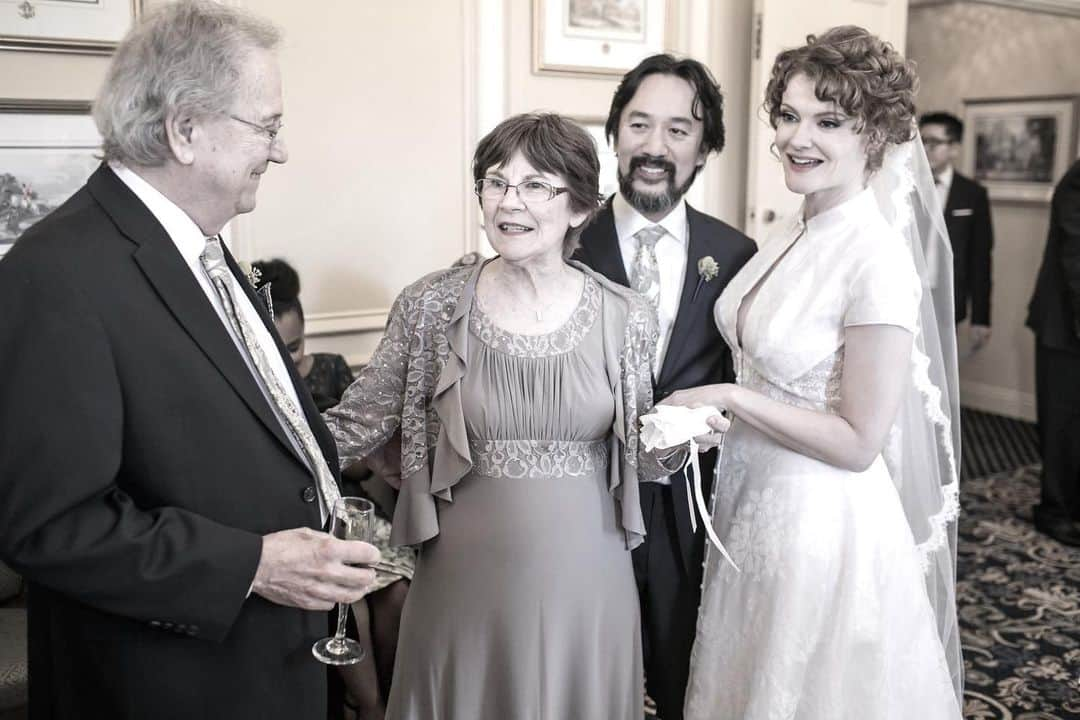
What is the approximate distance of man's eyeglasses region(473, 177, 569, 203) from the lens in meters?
2.02

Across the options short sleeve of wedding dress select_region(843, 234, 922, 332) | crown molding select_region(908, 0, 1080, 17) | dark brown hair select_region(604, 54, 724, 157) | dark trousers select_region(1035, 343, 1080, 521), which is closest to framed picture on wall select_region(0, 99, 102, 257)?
dark brown hair select_region(604, 54, 724, 157)

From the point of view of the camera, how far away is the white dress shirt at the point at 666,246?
2586 mm

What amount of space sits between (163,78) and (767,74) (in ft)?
12.4

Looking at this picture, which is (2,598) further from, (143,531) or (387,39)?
(387,39)

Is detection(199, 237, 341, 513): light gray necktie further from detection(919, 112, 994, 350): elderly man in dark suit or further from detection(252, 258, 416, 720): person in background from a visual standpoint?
detection(919, 112, 994, 350): elderly man in dark suit

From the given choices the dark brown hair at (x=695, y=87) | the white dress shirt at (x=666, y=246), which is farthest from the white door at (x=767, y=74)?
the white dress shirt at (x=666, y=246)

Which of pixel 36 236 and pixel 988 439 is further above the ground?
pixel 36 236

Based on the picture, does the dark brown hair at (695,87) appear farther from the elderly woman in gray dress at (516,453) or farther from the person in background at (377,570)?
the person in background at (377,570)

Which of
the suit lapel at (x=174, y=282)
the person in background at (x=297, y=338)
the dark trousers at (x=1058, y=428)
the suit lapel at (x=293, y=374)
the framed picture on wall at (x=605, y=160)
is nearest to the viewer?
the suit lapel at (x=174, y=282)

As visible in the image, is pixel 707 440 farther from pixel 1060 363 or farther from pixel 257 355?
pixel 1060 363

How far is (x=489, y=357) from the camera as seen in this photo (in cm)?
207

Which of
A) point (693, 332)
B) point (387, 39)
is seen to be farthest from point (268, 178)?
point (693, 332)

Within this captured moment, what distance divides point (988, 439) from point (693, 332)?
5.10m

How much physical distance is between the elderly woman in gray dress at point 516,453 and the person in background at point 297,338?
3.67 feet
